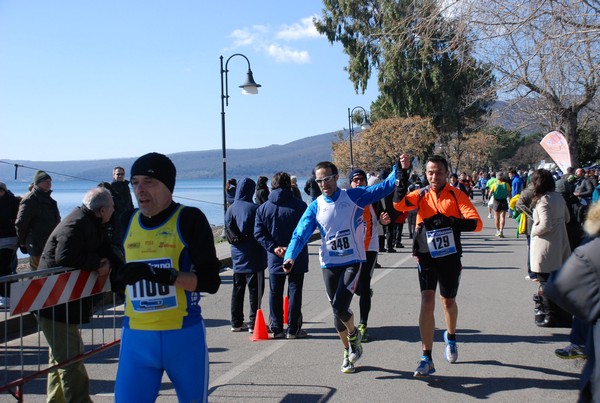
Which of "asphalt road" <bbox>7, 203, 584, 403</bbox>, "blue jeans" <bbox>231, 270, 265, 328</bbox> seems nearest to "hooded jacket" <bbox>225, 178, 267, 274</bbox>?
"blue jeans" <bbox>231, 270, 265, 328</bbox>

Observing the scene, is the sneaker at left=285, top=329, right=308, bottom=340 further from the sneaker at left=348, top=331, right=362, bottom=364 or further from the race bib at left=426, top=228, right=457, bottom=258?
the race bib at left=426, top=228, right=457, bottom=258

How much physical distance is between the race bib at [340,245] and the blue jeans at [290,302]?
1589mm

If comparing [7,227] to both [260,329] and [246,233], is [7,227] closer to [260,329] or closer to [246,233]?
[246,233]

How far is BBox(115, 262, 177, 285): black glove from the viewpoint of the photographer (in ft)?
11.0

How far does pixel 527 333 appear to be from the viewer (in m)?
7.39

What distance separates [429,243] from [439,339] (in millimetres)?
1788

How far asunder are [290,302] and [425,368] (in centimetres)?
222

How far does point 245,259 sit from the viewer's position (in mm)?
8008

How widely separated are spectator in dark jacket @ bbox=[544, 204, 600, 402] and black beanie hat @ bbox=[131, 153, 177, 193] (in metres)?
2.16

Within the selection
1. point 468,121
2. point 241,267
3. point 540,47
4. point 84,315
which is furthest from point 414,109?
point 84,315

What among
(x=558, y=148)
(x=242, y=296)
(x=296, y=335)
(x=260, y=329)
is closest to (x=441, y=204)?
(x=296, y=335)

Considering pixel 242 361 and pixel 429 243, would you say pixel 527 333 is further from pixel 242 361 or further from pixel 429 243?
pixel 242 361

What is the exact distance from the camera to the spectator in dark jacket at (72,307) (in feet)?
15.4

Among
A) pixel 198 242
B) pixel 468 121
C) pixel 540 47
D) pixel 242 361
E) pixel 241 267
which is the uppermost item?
pixel 468 121
